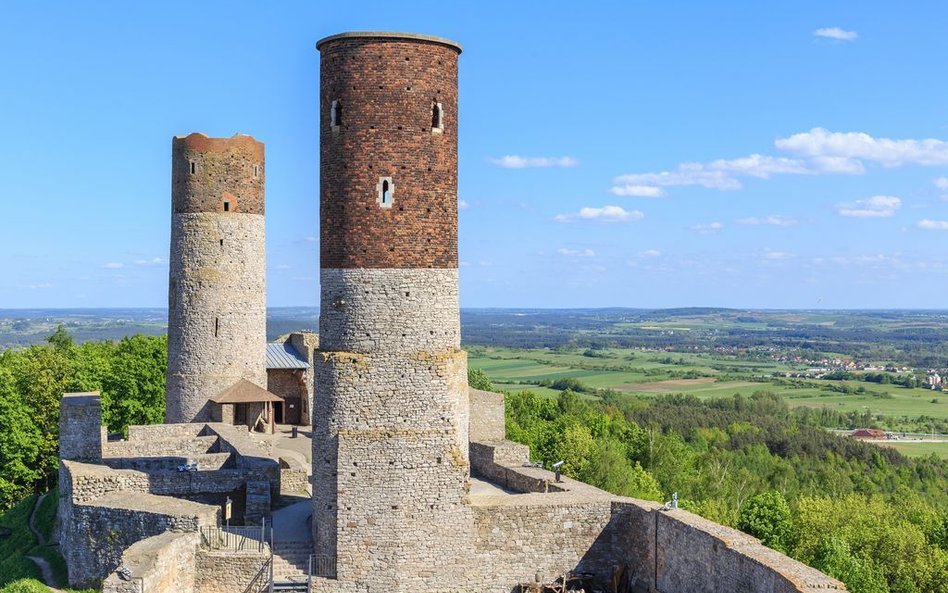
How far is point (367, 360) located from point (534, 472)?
818cm

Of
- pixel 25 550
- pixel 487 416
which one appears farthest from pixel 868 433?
pixel 25 550

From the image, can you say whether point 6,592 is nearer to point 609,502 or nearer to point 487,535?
point 487,535

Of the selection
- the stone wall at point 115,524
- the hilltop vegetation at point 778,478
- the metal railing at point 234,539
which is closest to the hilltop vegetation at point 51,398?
the hilltop vegetation at point 778,478

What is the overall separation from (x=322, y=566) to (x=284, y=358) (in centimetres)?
2592

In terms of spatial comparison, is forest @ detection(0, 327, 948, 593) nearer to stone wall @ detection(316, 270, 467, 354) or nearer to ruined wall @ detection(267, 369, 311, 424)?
ruined wall @ detection(267, 369, 311, 424)

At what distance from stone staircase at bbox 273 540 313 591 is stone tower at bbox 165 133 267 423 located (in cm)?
1588

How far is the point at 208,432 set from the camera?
3722 centimetres

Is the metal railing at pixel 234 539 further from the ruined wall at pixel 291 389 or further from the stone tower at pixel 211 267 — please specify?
the ruined wall at pixel 291 389

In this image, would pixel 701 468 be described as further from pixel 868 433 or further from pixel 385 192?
pixel 868 433

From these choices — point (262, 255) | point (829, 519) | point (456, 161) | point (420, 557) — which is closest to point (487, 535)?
point (420, 557)

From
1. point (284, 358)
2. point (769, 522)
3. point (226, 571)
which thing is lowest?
point (769, 522)

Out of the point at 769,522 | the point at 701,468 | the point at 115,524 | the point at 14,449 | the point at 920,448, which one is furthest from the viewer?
the point at 920,448

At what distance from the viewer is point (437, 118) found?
24.1 meters

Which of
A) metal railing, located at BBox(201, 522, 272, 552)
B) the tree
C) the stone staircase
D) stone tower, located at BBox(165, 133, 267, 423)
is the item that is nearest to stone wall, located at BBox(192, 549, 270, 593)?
the stone staircase
